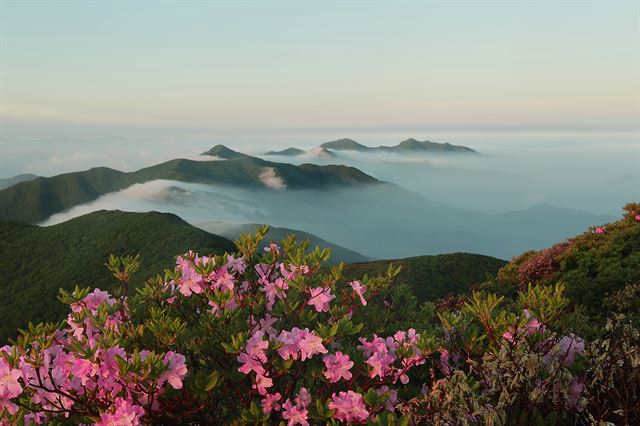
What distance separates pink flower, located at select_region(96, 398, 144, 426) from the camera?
4090 millimetres

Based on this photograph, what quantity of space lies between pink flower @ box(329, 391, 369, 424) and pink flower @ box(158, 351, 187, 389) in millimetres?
1292

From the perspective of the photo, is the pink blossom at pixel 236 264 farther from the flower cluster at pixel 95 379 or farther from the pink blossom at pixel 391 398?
the pink blossom at pixel 391 398

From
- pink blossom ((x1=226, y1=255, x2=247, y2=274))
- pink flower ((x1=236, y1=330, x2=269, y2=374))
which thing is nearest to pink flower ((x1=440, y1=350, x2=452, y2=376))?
pink flower ((x1=236, y1=330, x2=269, y2=374))

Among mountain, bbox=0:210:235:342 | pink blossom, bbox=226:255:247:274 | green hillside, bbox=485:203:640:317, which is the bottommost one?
mountain, bbox=0:210:235:342

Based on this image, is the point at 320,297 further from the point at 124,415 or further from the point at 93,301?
the point at 93,301

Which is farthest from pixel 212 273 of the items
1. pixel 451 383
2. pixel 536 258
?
pixel 536 258

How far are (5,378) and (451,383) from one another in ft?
12.4

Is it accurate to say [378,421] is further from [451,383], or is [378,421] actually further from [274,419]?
[274,419]

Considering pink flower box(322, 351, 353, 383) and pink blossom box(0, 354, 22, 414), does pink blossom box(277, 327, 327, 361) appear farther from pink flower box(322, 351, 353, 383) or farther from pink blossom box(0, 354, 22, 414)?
pink blossom box(0, 354, 22, 414)

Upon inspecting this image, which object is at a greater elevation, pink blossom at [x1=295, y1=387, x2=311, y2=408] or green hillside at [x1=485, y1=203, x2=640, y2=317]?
pink blossom at [x1=295, y1=387, x2=311, y2=408]

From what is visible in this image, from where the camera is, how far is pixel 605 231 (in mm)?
17969

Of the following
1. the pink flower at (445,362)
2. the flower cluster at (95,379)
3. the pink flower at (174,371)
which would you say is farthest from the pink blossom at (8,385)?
the pink flower at (445,362)

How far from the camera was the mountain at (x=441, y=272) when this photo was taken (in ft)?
115

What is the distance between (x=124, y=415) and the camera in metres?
4.11
